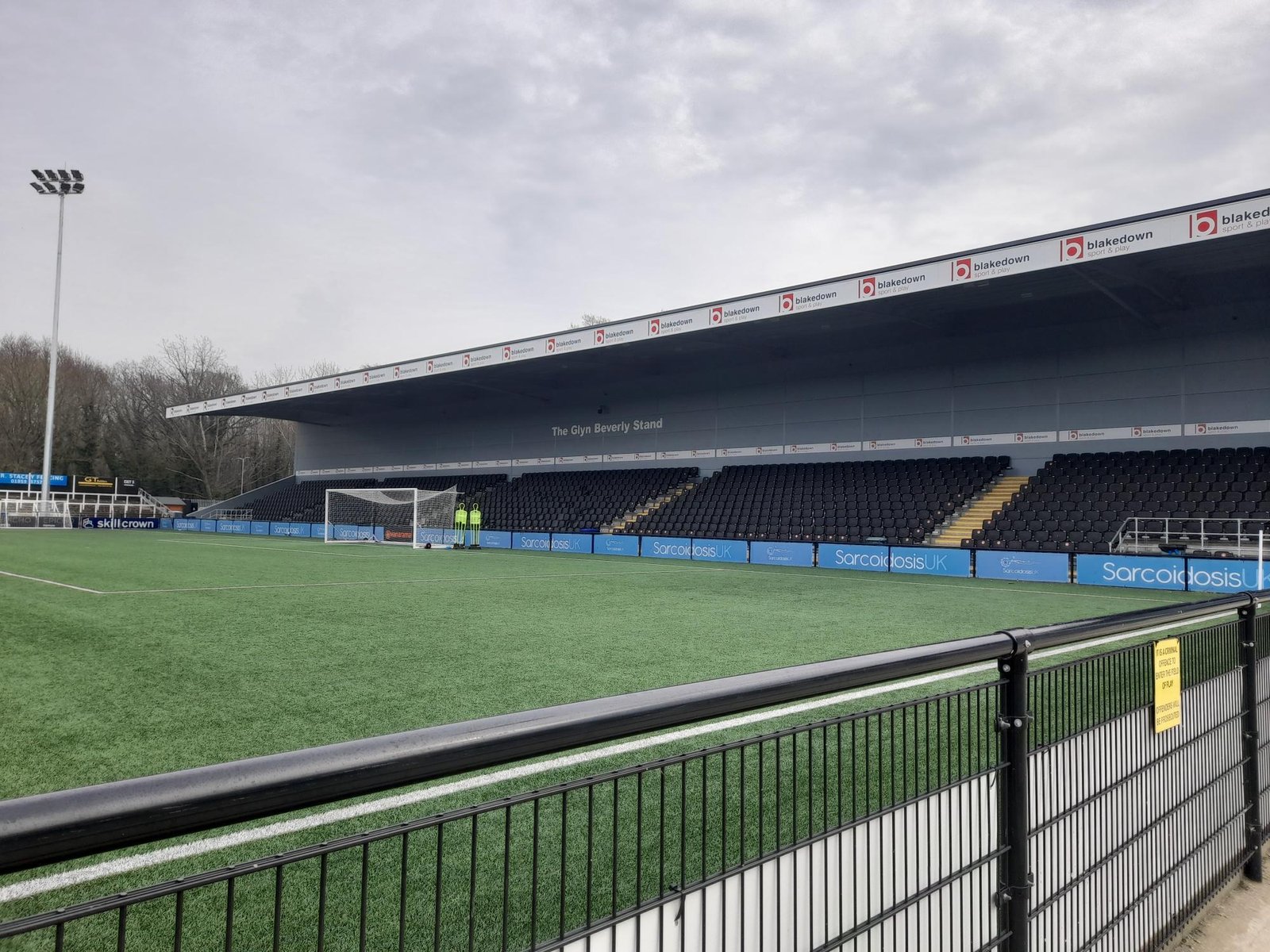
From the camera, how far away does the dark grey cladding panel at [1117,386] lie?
926 inches

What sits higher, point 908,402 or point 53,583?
point 908,402

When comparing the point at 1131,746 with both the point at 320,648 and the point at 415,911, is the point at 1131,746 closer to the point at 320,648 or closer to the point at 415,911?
the point at 415,911

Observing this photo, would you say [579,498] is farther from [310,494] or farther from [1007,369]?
[310,494]

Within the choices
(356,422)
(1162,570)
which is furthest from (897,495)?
(356,422)

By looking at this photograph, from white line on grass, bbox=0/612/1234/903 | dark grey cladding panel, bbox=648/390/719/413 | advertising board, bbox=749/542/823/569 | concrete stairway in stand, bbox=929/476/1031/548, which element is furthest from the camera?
dark grey cladding panel, bbox=648/390/719/413

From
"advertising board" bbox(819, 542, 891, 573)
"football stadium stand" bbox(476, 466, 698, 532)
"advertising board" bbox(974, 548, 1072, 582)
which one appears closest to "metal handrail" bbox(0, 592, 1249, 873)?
"advertising board" bbox(974, 548, 1072, 582)

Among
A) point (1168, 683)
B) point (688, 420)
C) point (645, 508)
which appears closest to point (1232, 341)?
point (688, 420)

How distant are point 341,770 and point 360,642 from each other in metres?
8.44

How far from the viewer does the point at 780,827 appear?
256cm

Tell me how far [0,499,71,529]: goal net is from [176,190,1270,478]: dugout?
15.7 metres

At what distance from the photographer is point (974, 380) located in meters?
27.3

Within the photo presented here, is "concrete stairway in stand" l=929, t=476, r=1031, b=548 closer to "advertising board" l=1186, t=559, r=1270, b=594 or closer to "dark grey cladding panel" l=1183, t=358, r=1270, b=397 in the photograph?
"dark grey cladding panel" l=1183, t=358, r=1270, b=397

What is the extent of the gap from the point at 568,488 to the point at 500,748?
36.0 m

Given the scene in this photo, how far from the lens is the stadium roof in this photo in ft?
56.6
